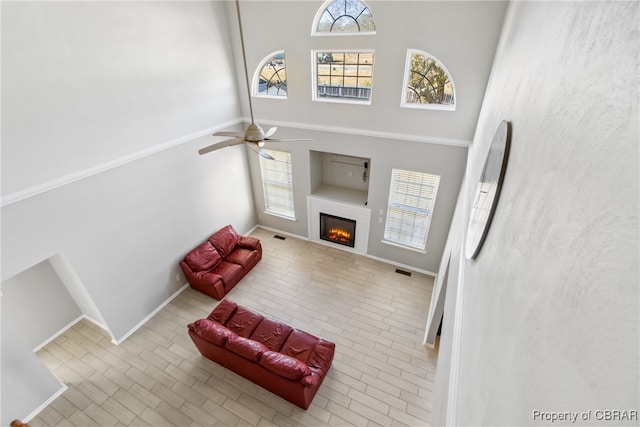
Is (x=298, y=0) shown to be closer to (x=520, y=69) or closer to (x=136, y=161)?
(x=136, y=161)

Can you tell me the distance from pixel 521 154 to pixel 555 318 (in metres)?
0.93

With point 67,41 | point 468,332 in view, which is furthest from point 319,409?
point 67,41

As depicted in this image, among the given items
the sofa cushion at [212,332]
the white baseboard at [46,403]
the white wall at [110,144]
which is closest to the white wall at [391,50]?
the white wall at [110,144]

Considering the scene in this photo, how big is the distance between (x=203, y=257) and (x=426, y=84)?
555 centimetres

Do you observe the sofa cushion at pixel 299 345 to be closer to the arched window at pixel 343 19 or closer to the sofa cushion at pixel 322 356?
the sofa cushion at pixel 322 356

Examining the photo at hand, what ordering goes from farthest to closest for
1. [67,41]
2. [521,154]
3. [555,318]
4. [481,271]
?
[67,41] → [481,271] → [521,154] → [555,318]

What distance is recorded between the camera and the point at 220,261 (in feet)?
21.3

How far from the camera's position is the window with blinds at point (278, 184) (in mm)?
7219

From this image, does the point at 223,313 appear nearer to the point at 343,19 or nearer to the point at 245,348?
the point at 245,348

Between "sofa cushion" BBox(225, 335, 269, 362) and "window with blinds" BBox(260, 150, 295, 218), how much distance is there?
399 centimetres

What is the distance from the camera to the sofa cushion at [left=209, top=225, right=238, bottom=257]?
6.56 m

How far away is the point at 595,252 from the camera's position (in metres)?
0.58

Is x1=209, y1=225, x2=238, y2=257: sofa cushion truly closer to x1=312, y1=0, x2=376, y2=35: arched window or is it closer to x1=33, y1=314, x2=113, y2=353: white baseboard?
x1=33, y1=314, x2=113, y2=353: white baseboard

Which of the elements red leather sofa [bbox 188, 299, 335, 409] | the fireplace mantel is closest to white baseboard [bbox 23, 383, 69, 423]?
red leather sofa [bbox 188, 299, 335, 409]
